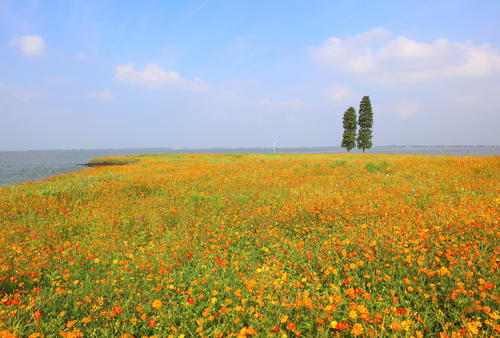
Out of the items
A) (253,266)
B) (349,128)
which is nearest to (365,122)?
(349,128)

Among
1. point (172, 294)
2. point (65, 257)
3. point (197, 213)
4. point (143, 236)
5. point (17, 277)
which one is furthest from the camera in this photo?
point (197, 213)

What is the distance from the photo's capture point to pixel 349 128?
5181cm

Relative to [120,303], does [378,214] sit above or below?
above

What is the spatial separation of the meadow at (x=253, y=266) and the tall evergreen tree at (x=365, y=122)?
4341 centimetres

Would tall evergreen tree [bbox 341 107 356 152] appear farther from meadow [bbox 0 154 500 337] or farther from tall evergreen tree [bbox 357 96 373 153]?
meadow [bbox 0 154 500 337]

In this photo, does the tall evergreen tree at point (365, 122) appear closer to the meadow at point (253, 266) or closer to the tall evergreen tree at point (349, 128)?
the tall evergreen tree at point (349, 128)

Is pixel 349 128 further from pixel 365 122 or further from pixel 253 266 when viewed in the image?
pixel 253 266

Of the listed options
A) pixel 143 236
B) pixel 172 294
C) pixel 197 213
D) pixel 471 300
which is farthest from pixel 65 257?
pixel 471 300

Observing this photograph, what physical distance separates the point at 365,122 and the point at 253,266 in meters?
A: 52.5

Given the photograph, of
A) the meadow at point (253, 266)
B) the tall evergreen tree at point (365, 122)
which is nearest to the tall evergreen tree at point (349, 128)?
the tall evergreen tree at point (365, 122)

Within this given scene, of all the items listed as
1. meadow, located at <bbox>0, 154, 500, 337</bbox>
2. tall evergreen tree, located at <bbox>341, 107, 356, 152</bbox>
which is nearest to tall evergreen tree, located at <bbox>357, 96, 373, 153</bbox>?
tall evergreen tree, located at <bbox>341, 107, 356, 152</bbox>

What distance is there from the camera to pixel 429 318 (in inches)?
112

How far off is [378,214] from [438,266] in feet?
7.92

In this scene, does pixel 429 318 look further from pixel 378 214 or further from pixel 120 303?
pixel 120 303
